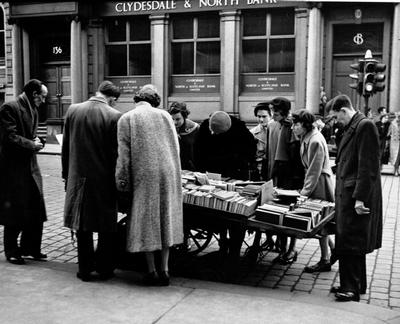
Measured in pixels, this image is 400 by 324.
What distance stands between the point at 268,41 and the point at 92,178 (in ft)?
55.4

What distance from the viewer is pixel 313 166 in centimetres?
602

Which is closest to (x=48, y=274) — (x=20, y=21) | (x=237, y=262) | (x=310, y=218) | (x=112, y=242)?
(x=112, y=242)

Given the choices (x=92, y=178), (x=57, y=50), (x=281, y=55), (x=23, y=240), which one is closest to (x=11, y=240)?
(x=23, y=240)

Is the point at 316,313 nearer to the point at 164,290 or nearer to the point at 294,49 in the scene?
the point at 164,290

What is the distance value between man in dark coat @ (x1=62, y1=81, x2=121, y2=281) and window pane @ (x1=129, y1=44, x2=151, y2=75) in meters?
17.7

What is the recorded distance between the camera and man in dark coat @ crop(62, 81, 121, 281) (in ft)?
17.6

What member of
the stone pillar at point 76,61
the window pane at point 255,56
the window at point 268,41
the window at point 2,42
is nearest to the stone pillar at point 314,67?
the window at point 268,41

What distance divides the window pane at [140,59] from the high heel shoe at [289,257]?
17.2 meters

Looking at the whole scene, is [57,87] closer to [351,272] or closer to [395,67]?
[395,67]

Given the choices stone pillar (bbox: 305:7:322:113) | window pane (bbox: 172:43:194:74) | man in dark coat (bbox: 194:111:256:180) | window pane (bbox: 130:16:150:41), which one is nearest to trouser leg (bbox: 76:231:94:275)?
man in dark coat (bbox: 194:111:256:180)

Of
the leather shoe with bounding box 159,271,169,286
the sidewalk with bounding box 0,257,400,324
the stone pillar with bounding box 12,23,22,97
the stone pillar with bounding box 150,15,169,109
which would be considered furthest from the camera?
the stone pillar with bounding box 12,23,22,97

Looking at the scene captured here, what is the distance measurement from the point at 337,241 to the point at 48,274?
2772 mm

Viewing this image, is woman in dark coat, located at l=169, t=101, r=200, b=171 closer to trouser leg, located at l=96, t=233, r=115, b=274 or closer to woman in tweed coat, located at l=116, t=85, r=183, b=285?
woman in tweed coat, located at l=116, t=85, r=183, b=285

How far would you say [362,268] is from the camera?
515 cm
